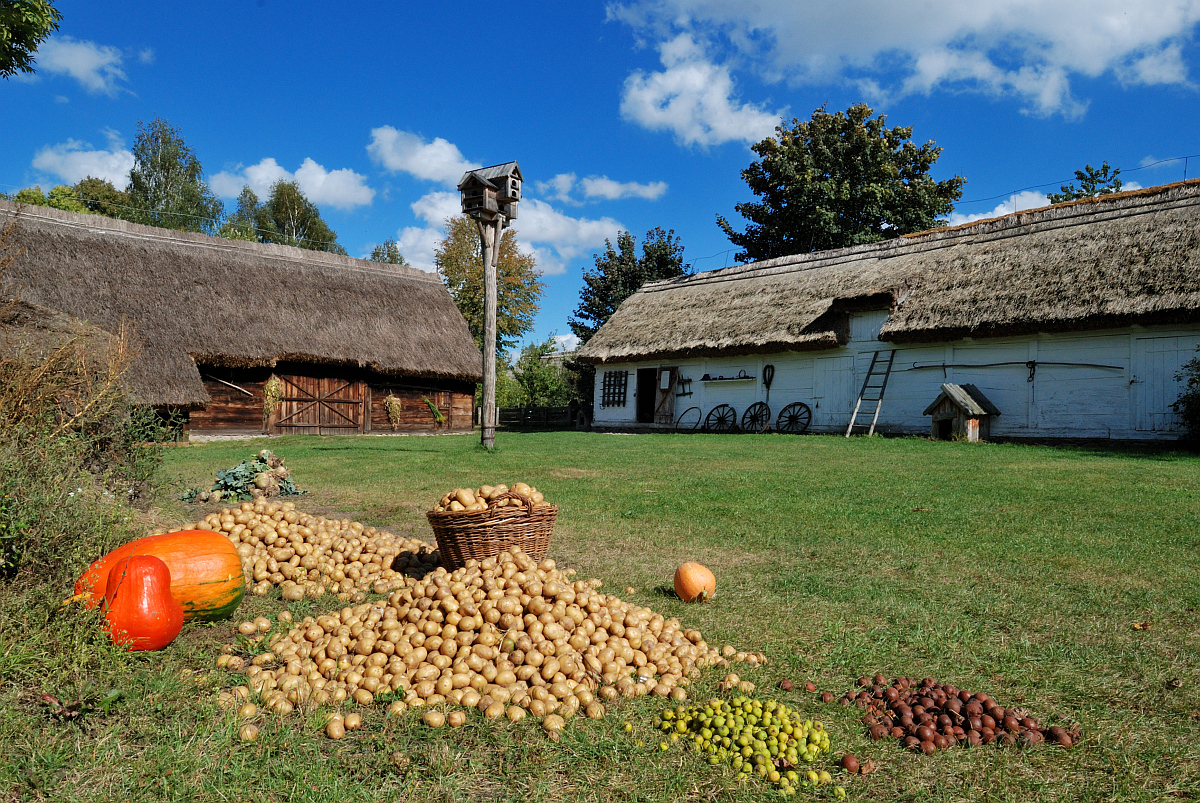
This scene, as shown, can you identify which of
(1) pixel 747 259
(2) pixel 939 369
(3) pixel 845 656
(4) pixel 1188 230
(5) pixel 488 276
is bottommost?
(3) pixel 845 656

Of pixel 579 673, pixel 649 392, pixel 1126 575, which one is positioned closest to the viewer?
pixel 579 673

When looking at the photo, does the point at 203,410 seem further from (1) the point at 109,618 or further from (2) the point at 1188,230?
(2) the point at 1188,230

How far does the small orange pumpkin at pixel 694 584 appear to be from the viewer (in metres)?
4.18

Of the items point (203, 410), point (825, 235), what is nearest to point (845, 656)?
point (203, 410)

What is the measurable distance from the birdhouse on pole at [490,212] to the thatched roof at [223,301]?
24.7ft

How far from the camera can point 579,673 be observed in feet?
9.90

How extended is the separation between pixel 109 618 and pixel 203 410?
17602 millimetres

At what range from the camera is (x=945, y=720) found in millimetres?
2625

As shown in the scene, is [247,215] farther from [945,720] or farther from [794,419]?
[945,720]

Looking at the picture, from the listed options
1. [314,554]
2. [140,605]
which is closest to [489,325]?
[314,554]

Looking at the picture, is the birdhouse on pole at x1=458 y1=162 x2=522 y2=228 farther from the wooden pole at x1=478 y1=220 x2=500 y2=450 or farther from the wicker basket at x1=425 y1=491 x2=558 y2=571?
the wicker basket at x1=425 y1=491 x2=558 y2=571

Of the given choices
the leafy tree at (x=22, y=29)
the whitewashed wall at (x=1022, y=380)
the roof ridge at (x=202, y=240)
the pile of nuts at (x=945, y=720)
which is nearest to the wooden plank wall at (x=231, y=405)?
the roof ridge at (x=202, y=240)

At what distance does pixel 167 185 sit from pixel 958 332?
133ft

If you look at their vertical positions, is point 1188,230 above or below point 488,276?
above
